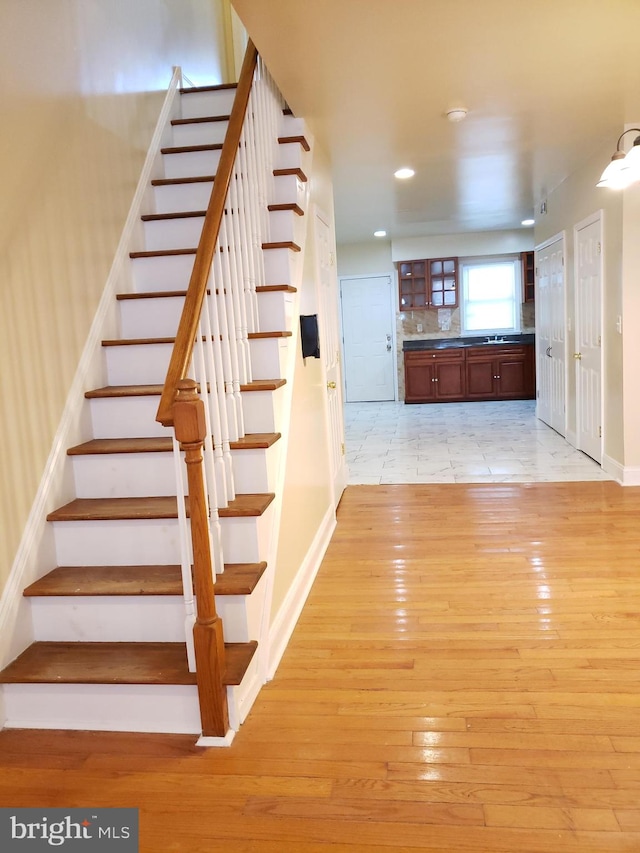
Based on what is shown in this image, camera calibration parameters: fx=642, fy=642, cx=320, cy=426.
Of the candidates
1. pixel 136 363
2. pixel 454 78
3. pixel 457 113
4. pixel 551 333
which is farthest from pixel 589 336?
pixel 136 363

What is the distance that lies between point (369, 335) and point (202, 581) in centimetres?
865

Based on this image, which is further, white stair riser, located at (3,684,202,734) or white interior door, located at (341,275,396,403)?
white interior door, located at (341,275,396,403)

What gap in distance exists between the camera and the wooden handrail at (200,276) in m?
1.94

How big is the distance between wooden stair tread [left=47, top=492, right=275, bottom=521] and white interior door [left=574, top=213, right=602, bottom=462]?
380 cm

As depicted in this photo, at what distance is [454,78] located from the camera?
10.8ft

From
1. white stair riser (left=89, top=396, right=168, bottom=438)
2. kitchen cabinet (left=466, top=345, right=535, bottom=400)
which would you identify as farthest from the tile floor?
white stair riser (left=89, top=396, right=168, bottom=438)

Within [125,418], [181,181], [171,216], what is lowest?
[125,418]

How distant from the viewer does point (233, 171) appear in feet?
8.72

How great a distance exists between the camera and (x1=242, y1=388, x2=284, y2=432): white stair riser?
2650mm

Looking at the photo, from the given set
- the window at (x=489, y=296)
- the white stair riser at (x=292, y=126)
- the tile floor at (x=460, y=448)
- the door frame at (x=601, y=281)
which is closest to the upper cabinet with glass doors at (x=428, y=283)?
the window at (x=489, y=296)

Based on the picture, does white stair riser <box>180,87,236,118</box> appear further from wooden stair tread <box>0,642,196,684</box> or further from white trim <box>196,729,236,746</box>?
white trim <box>196,729,236,746</box>

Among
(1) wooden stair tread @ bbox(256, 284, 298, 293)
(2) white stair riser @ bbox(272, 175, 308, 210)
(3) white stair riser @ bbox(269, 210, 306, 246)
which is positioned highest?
(2) white stair riser @ bbox(272, 175, 308, 210)

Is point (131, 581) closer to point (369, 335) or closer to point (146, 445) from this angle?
point (146, 445)

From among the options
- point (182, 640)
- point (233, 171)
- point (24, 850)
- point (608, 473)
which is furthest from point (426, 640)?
point (608, 473)
